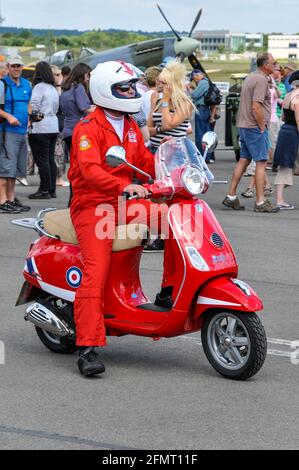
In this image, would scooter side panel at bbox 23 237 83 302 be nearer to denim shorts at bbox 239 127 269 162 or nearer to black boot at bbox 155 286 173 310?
black boot at bbox 155 286 173 310

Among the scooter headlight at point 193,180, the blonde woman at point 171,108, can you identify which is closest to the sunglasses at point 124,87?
the scooter headlight at point 193,180

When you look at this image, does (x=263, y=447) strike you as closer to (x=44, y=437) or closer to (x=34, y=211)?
(x=44, y=437)

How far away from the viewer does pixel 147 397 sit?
579 centimetres

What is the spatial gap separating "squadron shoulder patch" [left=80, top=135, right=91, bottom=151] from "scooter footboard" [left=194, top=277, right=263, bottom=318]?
1008 mm

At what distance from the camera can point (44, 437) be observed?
16.8 ft

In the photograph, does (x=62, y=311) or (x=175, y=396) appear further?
(x=62, y=311)

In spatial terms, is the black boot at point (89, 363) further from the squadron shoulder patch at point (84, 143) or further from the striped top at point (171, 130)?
the striped top at point (171, 130)

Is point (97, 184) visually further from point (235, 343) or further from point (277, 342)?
point (277, 342)

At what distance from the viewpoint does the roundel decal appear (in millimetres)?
6273

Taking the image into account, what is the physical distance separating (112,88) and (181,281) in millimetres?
1150

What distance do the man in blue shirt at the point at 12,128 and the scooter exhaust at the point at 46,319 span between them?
6537 millimetres

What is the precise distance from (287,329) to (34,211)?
6.41 meters

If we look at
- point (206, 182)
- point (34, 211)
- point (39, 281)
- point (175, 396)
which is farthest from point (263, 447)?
point (34, 211)

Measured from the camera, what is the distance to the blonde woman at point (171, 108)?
931 centimetres
